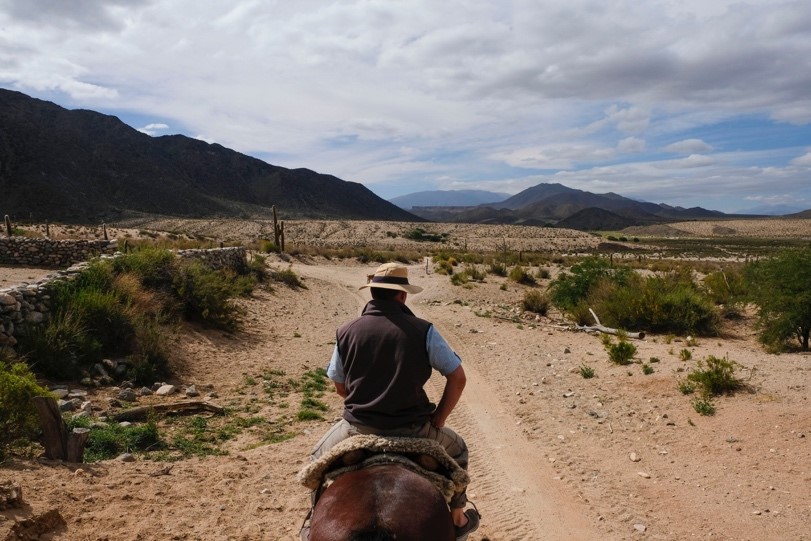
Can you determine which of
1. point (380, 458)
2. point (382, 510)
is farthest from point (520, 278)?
point (382, 510)

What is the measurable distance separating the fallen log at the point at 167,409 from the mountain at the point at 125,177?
248 ft

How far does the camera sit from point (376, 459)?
3449 mm

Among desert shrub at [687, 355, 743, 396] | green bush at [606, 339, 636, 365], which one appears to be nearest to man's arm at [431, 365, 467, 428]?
desert shrub at [687, 355, 743, 396]

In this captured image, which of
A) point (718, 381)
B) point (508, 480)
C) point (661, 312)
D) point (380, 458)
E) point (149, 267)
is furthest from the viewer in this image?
point (661, 312)

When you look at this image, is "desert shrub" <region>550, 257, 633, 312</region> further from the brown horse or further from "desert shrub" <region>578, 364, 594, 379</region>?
the brown horse

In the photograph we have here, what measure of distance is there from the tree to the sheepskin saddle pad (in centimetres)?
1294

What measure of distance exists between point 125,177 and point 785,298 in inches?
4029

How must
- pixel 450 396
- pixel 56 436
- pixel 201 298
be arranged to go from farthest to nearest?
pixel 201 298 < pixel 56 436 < pixel 450 396

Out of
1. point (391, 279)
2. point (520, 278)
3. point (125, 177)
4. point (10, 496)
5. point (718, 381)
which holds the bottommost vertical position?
point (520, 278)

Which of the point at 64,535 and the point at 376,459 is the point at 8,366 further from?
the point at 376,459

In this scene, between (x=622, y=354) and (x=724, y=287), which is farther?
(x=724, y=287)

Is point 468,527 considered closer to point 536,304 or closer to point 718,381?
point 718,381

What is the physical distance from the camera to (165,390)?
9.15 metres

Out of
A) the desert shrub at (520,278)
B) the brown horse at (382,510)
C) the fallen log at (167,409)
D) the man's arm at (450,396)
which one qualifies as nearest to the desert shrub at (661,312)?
the desert shrub at (520,278)
